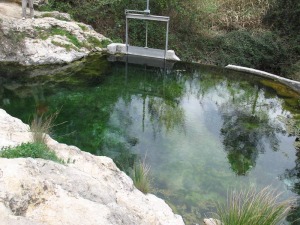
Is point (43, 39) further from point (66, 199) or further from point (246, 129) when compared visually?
point (66, 199)

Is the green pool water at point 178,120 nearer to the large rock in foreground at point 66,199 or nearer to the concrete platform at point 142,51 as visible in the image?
the concrete platform at point 142,51

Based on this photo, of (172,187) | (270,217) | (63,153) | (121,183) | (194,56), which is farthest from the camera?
(194,56)

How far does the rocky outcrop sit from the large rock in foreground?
6.46 m

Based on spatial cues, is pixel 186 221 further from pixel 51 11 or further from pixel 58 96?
pixel 51 11

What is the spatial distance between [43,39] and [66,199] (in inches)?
340

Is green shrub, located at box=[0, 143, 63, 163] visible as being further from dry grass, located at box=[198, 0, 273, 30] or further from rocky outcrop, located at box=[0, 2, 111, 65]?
dry grass, located at box=[198, 0, 273, 30]

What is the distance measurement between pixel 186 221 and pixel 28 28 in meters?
8.31

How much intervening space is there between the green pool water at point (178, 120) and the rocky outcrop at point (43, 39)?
17.1 inches

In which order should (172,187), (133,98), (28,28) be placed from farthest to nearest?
(28,28) → (133,98) → (172,187)

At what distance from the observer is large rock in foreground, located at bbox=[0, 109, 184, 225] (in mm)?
3043

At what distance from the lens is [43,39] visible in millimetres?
10961

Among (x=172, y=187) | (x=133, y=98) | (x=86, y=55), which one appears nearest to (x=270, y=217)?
(x=172, y=187)

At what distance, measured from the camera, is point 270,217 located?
3.60 metres

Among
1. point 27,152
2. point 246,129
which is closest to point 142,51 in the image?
point 246,129
